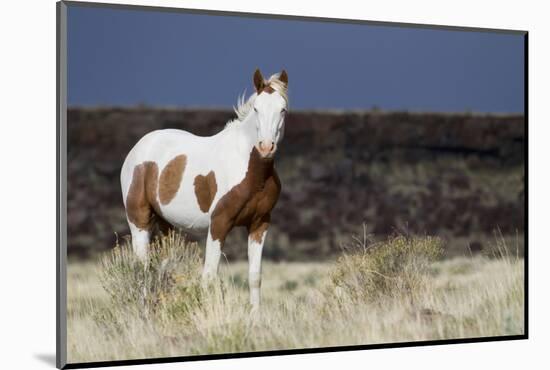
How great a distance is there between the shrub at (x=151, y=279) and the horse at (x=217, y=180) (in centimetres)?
17

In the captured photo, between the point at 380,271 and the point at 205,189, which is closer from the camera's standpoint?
the point at 205,189

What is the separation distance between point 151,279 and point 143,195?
1062 millimetres

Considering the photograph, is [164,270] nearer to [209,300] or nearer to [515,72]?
[209,300]

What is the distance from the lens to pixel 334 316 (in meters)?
9.80

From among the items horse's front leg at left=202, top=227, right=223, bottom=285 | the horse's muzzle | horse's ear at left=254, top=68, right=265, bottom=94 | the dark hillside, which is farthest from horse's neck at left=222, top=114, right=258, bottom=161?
the dark hillside

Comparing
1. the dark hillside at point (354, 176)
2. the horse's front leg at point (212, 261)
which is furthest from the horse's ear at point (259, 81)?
the dark hillside at point (354, 176)

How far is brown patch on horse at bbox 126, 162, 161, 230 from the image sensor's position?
9.92 metres

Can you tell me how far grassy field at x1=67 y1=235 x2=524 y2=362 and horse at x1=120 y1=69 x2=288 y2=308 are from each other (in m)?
0.28

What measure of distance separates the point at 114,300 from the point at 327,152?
779cm

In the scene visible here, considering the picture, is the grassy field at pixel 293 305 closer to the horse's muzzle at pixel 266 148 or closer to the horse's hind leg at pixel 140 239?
the horse's hind leg at pixel 140 239

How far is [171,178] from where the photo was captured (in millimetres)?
9781

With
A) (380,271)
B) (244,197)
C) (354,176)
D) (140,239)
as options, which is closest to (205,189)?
(244,197)

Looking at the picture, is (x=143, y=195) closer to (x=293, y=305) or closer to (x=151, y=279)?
(x=151, y=279)

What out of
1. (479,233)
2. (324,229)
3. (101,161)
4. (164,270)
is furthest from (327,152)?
Answer: (164,270)
